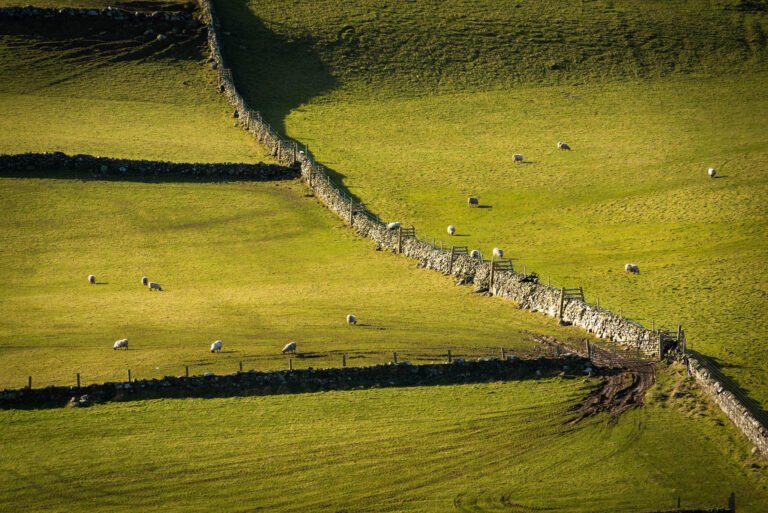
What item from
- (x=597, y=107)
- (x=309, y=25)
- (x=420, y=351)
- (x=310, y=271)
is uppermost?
(x=309, y=25)

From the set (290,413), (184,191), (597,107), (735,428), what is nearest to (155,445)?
(290,413)

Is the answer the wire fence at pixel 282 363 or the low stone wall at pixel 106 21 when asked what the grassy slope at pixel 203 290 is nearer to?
the wire fence at pixel 282 363

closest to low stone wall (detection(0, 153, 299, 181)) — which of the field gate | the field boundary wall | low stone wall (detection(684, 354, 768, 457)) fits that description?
the field boundary wall

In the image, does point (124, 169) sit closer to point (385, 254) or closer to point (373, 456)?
point (385, 254)

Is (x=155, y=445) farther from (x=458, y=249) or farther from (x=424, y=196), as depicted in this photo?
(x=424, y=196)

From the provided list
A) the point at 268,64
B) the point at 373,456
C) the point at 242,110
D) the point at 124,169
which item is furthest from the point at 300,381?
the point at 268,64

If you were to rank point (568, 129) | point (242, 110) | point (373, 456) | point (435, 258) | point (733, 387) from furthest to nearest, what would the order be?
1. point (568, 129)
2. point (242, 110)
3. point (435, 258)
4. point (733, 387)
5. point (373, 456)
